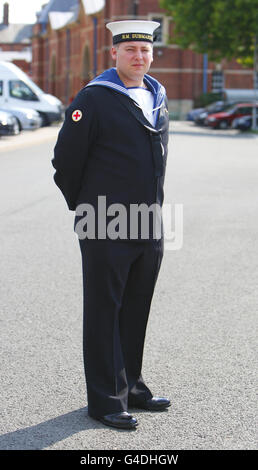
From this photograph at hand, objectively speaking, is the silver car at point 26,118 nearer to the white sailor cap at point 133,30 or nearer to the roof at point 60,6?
the white sailor cap at point 133,30

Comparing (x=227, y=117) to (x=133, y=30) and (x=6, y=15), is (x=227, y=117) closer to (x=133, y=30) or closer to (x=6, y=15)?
(x=133, y=30)

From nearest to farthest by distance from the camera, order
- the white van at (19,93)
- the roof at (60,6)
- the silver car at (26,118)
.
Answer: the silver car at (26,118), the white van at (19,93), the roof at (60,6)

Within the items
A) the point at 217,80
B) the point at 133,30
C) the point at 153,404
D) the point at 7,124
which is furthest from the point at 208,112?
the point at 133,30

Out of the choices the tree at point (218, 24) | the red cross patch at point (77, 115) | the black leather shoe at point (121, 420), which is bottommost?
the black leather shoe at point (121, 420)

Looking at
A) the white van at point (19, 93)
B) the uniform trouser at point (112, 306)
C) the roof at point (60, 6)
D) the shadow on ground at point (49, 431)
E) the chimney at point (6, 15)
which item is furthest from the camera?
the chimney at point (6, 15)

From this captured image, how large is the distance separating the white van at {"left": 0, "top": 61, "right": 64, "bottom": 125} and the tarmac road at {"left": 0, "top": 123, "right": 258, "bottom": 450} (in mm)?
23287

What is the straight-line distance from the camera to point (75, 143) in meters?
3.93

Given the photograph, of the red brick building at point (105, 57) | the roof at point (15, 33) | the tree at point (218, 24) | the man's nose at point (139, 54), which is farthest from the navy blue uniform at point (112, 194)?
the roof at point (15, 33)

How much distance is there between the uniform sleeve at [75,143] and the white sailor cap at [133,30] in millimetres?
308

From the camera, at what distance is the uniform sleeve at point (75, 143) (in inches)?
153

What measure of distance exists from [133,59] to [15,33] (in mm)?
146652
